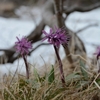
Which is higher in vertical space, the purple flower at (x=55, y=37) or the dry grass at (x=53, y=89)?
the purple flower at (x=55, y=37)

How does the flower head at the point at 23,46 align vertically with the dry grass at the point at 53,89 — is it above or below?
above

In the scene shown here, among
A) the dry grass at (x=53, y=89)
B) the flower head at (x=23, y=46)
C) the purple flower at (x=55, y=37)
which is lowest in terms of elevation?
the dry grass at (x=53, y=89)

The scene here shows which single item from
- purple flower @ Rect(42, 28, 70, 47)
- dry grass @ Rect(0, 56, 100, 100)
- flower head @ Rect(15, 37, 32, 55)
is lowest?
dry grass @ Rect(0, 56, 100, 100)

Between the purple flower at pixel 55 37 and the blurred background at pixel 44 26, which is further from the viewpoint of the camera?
the blurred background at pixel 44 26

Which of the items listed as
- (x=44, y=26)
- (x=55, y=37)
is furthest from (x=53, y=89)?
(x=44, y=26)

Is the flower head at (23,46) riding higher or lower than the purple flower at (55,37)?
lower

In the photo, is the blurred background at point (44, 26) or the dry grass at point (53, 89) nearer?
the dry grass at point (53, 89)

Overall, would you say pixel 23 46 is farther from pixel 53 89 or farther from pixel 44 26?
pixel 44 26

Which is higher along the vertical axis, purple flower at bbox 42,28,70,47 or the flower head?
purple flower at bbox 42,28,70,47
